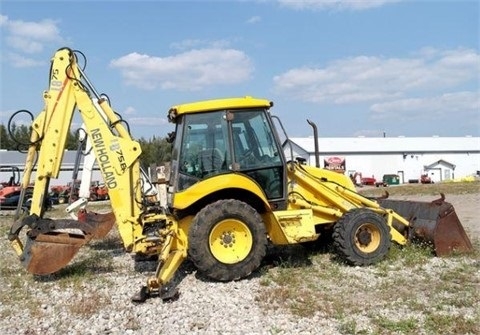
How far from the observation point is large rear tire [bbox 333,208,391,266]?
25.6 ft

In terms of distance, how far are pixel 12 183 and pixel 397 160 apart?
49705 mm

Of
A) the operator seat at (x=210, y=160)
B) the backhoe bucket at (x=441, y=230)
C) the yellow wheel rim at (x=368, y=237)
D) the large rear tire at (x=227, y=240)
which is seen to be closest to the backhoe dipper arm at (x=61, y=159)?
the operator seat at (x=210, y=160)

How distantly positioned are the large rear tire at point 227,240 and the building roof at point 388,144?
56363 mm

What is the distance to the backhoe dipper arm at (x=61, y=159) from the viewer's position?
24.7 ft

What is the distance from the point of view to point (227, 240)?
7.15m

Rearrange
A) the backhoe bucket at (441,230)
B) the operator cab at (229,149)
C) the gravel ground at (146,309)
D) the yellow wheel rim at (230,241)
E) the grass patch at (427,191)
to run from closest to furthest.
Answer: the gravel ground at (146,309)
the yellow wheel rim at (230,241)
the operator cab at (229,149)
the backhoe bucket at (441,230)
the grass patch at (427,191)

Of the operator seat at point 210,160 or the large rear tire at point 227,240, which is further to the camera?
the operator seat at point 210,160

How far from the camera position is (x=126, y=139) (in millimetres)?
7895

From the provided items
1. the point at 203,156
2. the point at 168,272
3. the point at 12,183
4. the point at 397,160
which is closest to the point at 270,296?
the point at 168,272

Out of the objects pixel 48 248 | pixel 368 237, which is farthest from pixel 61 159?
pixel 368 237

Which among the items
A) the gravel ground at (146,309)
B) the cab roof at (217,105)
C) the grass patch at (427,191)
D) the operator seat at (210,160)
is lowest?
the gravel ground at (146,309)

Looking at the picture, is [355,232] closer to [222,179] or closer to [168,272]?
[222,179]

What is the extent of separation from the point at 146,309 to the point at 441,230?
16.5 feet

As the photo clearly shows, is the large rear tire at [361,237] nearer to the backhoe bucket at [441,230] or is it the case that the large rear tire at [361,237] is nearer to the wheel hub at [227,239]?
the backhoe bucket at [441,230]
